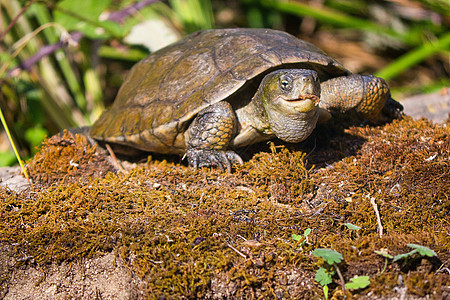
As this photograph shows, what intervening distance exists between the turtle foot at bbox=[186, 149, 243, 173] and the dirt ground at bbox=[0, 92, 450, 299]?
0.08 meters

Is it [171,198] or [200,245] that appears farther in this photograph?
[171,198]

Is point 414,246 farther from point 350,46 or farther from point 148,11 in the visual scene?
point 350,46

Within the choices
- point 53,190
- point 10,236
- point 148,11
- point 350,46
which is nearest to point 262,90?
point 53,190

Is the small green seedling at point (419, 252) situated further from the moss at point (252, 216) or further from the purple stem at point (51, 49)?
the purple stem at point (51, 49)

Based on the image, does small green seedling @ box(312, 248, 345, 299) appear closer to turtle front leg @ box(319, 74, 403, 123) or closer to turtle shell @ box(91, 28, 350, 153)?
turtle shell @ box(91, 28, 350, 153)

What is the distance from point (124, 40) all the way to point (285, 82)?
309 cm

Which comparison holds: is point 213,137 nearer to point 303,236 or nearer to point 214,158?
point 214,158

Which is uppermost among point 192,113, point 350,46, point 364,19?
point 192,113

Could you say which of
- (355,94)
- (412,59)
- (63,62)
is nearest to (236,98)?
(355,94)

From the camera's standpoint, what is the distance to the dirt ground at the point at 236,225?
176 cm

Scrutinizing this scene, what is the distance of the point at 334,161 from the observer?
102 inches

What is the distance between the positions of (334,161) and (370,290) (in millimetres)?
1068

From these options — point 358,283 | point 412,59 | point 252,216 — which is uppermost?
point 252,216

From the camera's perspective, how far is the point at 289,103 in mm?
2287
